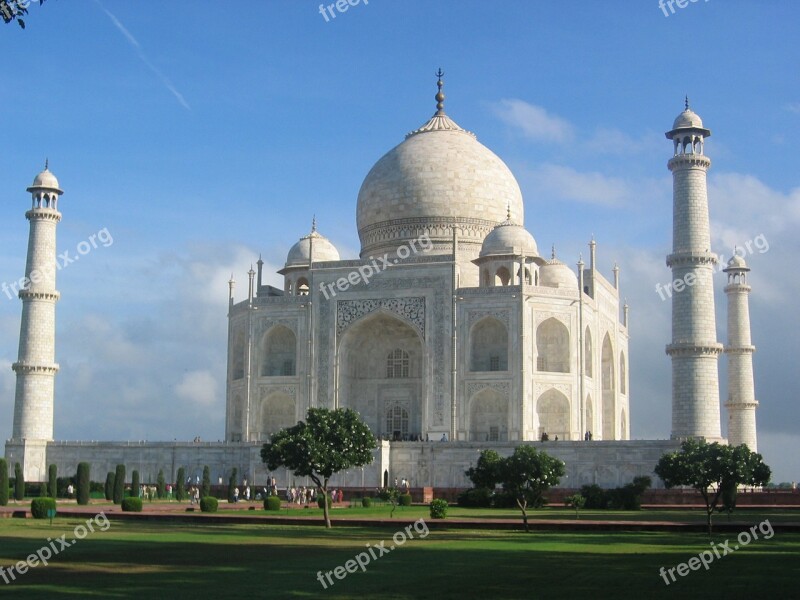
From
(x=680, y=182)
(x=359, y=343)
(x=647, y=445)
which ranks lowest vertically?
(x=647, y=445)

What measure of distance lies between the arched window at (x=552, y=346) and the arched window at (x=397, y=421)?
16.7 feet

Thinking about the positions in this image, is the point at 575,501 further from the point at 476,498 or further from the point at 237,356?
the point at 237,356

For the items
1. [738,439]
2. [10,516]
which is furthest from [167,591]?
[738,439]

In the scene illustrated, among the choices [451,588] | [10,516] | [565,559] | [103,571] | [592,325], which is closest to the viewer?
[451,588]

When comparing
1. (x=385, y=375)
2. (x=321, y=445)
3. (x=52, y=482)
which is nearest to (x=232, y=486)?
(x=52, y=482)

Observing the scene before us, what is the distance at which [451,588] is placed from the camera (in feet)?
37.7

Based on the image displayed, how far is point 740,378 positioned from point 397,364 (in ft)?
41.3

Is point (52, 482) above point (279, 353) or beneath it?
beneath

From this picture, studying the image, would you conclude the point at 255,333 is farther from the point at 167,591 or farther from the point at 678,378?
the point at 167,591

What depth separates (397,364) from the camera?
4050cm

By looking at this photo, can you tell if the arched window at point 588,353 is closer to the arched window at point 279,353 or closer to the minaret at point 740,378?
the minaret at point 740,378

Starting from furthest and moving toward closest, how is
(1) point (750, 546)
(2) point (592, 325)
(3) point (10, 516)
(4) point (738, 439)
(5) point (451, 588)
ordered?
(4) point (738, 439) < (2) point (592, 325) < (3) point (10, 516) < (1) point (750, 546) < (5) point (451, 588)

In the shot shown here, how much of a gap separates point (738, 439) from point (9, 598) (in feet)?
115

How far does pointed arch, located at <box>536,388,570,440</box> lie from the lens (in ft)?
122
